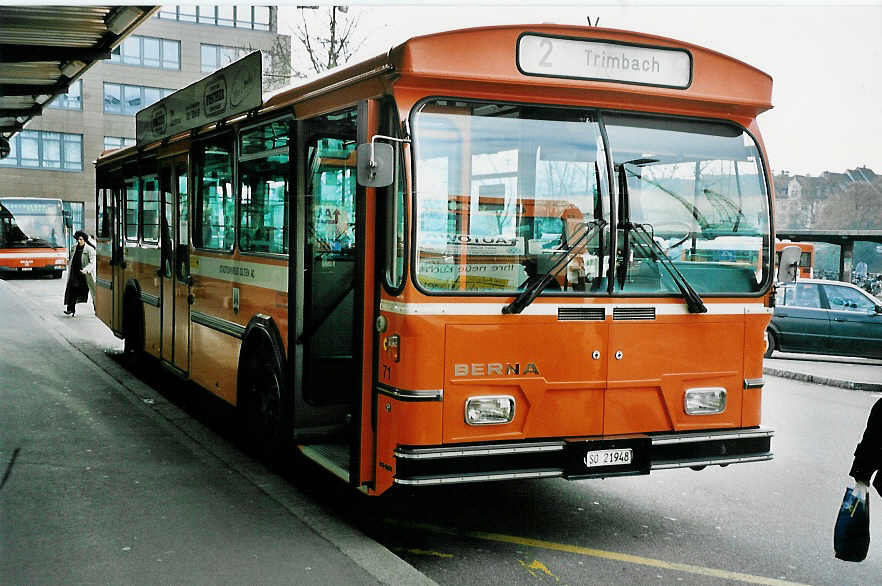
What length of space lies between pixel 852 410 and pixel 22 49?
10764mm

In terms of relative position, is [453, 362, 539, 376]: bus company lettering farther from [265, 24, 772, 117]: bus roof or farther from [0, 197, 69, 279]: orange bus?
[0, 197, 69, 279]: orange bus

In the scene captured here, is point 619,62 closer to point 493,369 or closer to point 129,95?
point 493,369

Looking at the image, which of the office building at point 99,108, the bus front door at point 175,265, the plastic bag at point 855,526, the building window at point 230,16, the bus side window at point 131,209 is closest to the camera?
the plastic bag at point 855,526

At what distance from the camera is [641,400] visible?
5.62 metres

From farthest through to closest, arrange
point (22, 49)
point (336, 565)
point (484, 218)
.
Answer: point (22, 49)
point (484, 218)
point (336, 565)

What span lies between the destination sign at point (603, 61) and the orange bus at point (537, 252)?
0.01 metres

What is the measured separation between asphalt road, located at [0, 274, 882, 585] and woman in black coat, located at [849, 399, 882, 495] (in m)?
1.11

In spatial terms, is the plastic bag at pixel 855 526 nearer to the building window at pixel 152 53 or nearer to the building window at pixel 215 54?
the building window at pixel 215 54

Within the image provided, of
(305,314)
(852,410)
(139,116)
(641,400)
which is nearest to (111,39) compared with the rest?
(139,116)

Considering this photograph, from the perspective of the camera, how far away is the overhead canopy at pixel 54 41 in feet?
30.9

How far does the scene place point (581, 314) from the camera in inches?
215

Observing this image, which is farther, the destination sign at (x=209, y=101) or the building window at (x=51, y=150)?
the building window at (x=51, y=150)

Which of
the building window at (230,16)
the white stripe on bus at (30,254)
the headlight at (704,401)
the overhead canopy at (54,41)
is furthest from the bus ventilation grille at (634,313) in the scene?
the building window at (230,16)

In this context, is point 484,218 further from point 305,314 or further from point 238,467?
point 238,467
